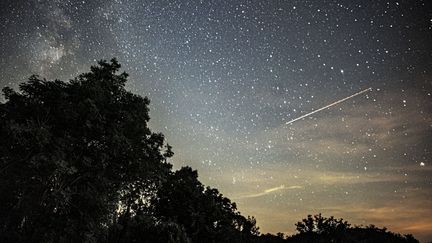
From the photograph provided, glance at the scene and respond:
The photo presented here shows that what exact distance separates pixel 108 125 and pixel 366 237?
81.4 metres

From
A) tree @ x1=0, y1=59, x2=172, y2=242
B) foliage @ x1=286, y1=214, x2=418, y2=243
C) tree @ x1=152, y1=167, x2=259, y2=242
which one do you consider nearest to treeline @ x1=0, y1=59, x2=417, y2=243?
tree @ x1=0, y1=59, x2=172, y2=242

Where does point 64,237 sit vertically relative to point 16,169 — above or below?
below

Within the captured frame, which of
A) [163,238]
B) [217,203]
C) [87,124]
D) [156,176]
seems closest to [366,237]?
[217,203]

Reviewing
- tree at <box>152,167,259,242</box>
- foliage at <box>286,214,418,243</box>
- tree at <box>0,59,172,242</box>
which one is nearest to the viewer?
tree at <box>0,59,172,242</box>

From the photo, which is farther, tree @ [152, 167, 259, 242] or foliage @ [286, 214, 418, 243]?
foliage @ [286, 214, 418, 243]

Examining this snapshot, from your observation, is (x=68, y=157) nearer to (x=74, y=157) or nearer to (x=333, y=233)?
(x=74, y=157)

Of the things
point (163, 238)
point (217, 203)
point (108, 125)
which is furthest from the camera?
point (217, 203)

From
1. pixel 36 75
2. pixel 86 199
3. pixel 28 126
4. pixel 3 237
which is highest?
pixel 36 75

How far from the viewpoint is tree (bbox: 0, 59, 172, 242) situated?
1745 cm

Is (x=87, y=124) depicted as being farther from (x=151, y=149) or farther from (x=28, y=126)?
(x=151, y=149)

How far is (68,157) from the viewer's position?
61.7 feet

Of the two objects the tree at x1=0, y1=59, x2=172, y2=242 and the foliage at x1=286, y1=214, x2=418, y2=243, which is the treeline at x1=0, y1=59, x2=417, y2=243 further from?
the foliage at x1=286, y1=214, x2=418, y2=243

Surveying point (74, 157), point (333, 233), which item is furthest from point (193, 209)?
point (333, 233)

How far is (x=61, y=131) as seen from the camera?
18781 mm
